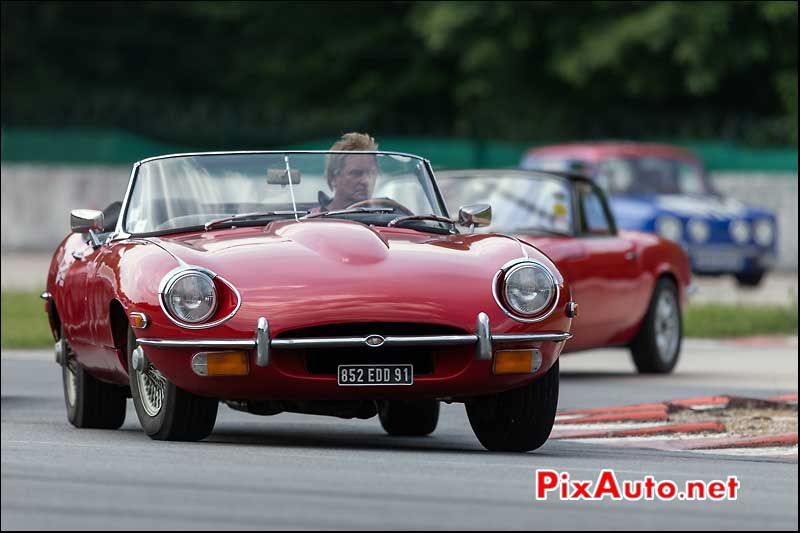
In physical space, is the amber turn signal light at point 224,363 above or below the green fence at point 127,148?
below

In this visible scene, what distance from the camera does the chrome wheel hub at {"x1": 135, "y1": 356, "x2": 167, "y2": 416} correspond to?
330 inches

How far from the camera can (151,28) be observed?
1729 inches

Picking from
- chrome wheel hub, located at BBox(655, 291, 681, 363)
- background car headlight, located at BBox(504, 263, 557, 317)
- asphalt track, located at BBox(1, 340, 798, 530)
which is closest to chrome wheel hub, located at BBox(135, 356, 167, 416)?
asphalt track, located at BBox(1, 340, 798, 530)

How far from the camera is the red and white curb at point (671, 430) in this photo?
9.42 metres

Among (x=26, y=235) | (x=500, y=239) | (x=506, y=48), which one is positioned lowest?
(x=500, y=239)

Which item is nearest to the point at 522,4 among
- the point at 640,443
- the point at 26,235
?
the point at 26,235

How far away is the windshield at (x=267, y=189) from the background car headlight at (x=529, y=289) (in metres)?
1.03

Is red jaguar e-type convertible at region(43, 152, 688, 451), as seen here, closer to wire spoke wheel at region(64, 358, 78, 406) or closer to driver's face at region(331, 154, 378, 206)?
driver's face at region(331, 154, 378, 206)

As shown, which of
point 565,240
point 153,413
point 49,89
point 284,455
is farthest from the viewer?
point 49,89

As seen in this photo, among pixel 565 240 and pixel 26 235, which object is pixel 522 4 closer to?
pixel 26 235

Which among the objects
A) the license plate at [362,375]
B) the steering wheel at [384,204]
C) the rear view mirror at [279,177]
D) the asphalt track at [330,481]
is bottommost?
the asphalt track at [330,481]

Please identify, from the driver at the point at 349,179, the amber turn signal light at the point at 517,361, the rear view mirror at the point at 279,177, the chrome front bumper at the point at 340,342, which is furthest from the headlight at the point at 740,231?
the chrome front bumper at the point at 340,342

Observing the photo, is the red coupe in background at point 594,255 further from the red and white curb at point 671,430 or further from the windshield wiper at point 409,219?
the windshield wiper at point 409,219

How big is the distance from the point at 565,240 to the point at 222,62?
1228 inches
